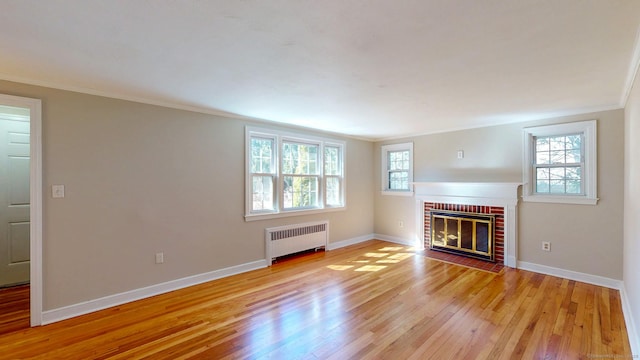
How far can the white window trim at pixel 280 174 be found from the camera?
4.05 meters

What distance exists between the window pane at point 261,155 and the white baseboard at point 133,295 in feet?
4.74

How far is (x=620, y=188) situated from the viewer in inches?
132

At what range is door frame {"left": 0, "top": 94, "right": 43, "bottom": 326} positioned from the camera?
8.28ft

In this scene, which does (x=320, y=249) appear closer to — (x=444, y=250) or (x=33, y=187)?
(x=444, y=250)

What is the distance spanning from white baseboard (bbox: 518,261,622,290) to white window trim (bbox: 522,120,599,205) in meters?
0.94

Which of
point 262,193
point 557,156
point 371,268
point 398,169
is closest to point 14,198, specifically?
point 262,193

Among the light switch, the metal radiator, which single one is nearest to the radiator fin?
the metal radiator

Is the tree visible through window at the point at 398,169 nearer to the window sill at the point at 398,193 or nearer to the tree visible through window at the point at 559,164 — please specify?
the window sill at the point at 398,193

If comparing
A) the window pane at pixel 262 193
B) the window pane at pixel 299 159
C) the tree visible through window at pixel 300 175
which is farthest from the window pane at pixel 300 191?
the window pane at pixel 262 193

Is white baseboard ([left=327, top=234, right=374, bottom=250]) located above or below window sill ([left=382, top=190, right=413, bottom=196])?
below

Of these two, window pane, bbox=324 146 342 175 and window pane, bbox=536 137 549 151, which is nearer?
window pane, bbox=536 137 549 151

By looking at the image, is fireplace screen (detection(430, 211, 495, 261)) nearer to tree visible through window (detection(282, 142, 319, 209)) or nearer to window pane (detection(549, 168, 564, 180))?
window pane (detection(549, 168, 564, 180))

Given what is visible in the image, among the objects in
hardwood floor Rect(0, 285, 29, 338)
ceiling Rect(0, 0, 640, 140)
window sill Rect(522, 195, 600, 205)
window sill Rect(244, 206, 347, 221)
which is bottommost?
hardwood floor Rect(0, 285, 29, 338)

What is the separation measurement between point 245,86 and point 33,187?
2.16 metres
